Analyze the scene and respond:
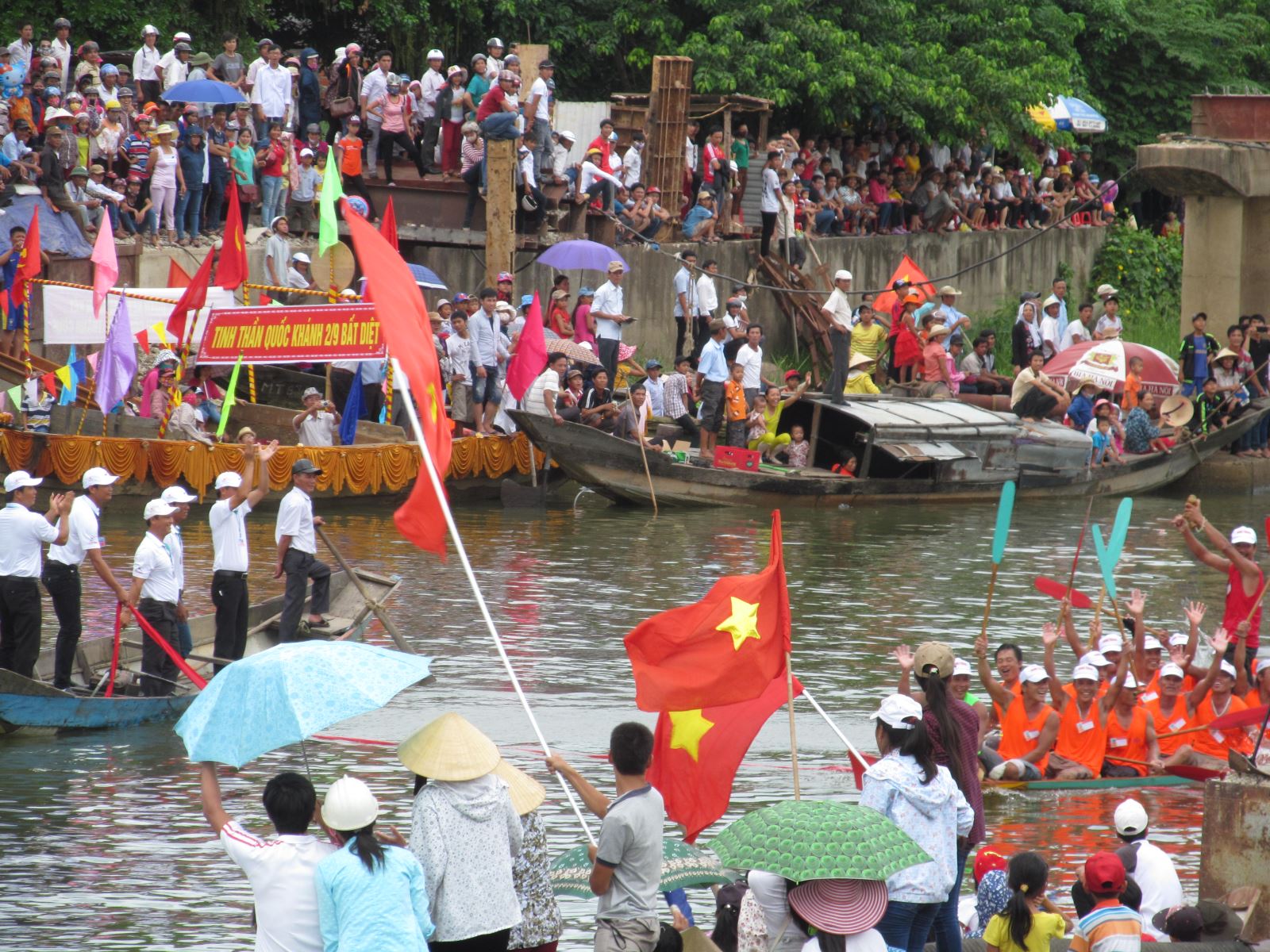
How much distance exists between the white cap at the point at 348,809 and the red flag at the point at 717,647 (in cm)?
275

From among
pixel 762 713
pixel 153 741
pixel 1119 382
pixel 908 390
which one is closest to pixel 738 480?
pixel 908 390

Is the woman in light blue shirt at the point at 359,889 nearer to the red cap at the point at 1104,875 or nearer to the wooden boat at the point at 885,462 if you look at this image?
the red cap at the point at 1104,875

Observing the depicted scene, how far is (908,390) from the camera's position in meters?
27.3

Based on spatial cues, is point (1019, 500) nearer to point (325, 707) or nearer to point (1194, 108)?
point (1194, 108)

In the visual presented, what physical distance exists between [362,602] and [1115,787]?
22.9 ft

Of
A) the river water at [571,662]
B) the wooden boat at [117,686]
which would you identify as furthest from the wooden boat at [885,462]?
the wooden boat at [117,686]

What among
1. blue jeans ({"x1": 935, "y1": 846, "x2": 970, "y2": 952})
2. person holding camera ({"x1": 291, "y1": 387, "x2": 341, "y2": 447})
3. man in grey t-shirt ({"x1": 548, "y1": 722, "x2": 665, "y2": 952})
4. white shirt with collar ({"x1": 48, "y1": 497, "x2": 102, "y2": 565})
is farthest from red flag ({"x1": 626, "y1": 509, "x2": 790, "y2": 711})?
person holding camera ({"x1": 291, "y1": 387, "x2": 341, "y2": 447})

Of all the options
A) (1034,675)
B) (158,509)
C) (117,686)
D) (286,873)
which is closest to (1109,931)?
(286,873)

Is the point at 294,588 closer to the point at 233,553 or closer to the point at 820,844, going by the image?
the point at 233,553

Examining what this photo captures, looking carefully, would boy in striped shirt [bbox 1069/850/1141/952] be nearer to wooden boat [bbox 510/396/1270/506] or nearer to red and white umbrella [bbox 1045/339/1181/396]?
wooden boat [bbox 510/396/1270/506]

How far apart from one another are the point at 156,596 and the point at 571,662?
12.7 ft

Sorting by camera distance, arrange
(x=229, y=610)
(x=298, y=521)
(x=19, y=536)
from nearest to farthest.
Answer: (x=19, y=536), (x=229, y=610), (x=298, y=521)

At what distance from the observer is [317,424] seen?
894 inches

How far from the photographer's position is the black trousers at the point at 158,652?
12852 mm
